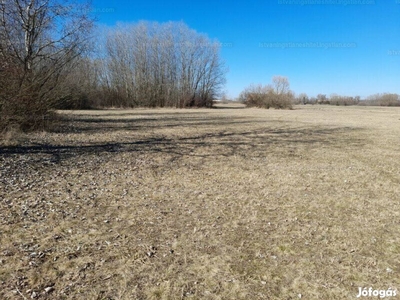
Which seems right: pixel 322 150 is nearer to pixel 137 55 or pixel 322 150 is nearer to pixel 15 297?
pixel 15 297

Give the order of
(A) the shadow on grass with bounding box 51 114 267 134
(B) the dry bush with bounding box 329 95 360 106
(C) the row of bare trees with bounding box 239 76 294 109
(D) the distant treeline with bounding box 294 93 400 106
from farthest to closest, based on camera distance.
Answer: (B) the dry bush with bounding box 329 95 360 106, (D) the distant treeline with bounding box 294 93 400 106, (C) the row of bare trees with bounding box 239 76 294 109, (A) the shadow on grass with bounding box 51 114 267 134

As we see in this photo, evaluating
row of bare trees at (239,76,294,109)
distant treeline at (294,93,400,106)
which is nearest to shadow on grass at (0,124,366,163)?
row of bare trees at (239,76,294,109)

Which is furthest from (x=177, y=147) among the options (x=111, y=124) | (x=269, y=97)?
(x=269, y=97)

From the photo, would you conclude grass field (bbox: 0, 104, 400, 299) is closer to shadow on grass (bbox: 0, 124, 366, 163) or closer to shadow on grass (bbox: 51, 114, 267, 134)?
shadow on grass (bbox: 0, 124, 366, 163)

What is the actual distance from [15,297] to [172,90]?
43.4m

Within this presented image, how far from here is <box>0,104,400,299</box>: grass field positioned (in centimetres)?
229

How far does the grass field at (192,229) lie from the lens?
2.29 meters

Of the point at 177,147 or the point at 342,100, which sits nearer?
the point at 177,147

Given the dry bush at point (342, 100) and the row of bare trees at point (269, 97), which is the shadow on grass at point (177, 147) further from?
the dry bush at point (342, 100)

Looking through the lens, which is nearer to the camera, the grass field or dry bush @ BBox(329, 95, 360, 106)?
the grass field

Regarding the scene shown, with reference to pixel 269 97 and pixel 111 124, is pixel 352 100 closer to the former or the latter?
pixel 269 97

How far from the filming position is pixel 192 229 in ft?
Answer: 10.8

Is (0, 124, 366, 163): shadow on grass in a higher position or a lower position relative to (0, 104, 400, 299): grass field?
higher

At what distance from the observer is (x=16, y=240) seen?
282cm
